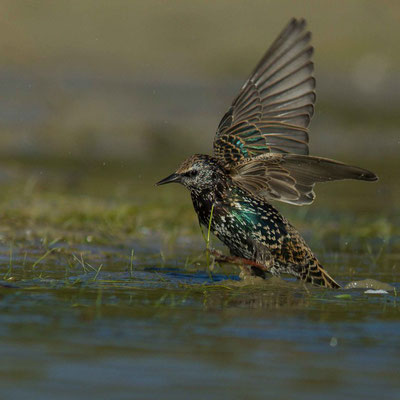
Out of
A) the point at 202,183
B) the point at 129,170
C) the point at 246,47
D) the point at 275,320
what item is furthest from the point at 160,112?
the point at 275,320

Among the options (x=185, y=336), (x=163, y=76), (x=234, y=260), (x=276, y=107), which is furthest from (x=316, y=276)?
(x=163, y=76)

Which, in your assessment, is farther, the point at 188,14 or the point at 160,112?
the point at 188,14

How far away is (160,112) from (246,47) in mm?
6680

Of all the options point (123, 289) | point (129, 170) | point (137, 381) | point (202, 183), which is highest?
point (129, 170)

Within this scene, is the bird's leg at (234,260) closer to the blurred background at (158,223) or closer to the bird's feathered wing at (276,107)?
the blurred background at (158,223)

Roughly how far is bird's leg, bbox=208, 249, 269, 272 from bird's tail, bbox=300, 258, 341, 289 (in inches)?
10.3

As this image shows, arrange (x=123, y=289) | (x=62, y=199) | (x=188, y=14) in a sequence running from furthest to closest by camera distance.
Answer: (x=188, y=14)
(x=62, y=199)
(x=123, y=289)

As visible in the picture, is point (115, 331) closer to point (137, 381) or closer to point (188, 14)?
point (137, 381)

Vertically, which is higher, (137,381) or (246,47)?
(246,47)

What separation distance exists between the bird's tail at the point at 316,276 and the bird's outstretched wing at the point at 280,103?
1028mm

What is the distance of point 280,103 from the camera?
7.59 m

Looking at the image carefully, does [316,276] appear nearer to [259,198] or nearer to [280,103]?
[259,198]

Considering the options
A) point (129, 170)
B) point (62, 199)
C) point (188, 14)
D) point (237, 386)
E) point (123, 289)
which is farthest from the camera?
point (188, 14)

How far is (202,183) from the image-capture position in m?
6.59
